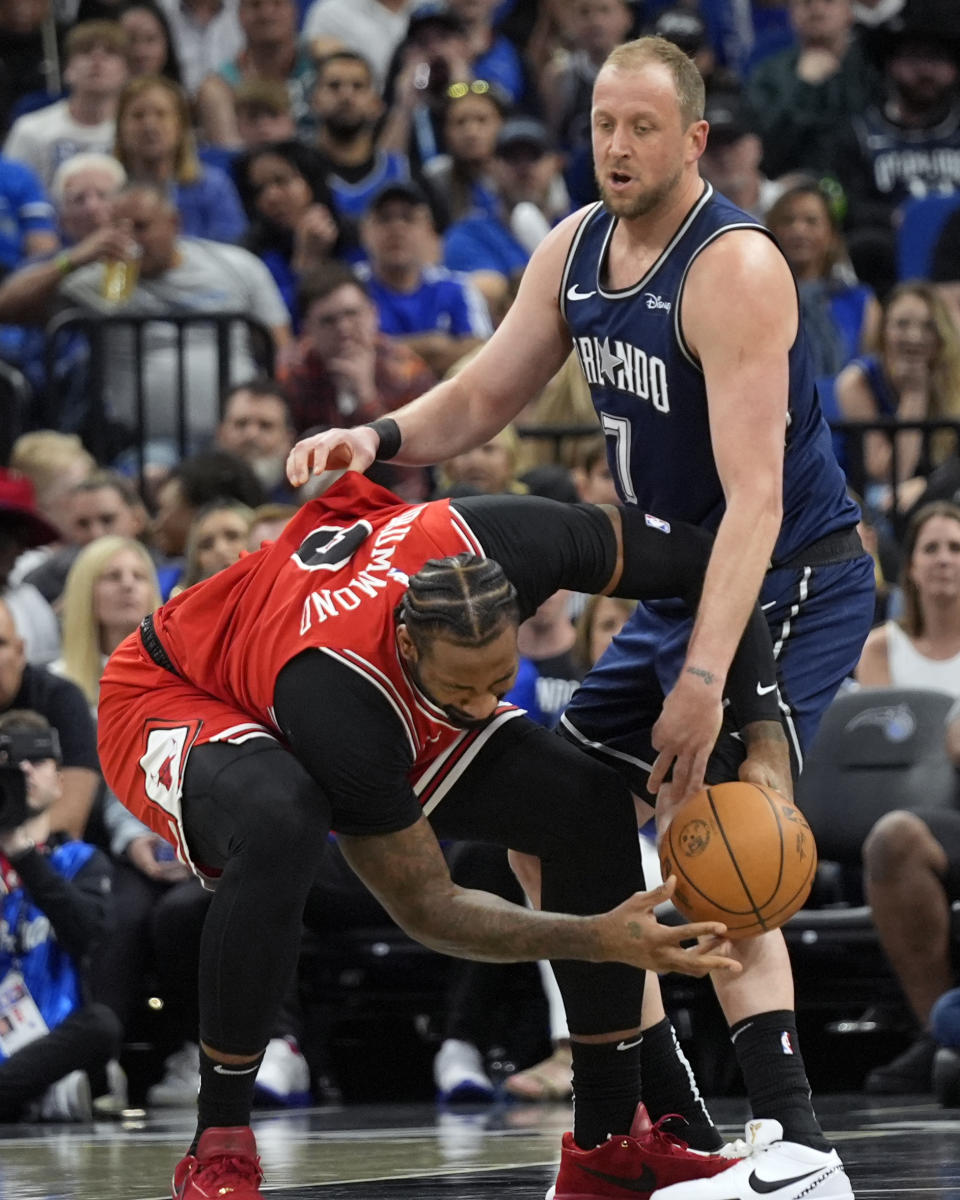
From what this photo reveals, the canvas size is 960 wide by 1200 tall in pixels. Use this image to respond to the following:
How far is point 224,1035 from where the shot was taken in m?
3.80

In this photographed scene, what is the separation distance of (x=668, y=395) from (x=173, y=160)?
21.0ft

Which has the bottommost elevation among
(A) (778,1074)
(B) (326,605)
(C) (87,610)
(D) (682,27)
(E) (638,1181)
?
(E) (638,1181)

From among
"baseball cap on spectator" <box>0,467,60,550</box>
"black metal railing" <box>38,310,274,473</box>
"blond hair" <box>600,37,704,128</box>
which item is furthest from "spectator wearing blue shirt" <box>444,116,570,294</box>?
"blond hair" <box>600,37,704,128</box>

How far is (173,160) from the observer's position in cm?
1011

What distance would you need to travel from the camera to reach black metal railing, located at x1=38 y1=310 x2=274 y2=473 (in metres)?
9.08

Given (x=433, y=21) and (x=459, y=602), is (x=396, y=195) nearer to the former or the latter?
(x=433, y=21)

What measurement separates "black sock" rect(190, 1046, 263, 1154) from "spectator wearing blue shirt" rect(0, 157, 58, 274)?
6830mm

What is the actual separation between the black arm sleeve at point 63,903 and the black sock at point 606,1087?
264 centimetres

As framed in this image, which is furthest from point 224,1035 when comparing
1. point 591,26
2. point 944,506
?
point 591,26

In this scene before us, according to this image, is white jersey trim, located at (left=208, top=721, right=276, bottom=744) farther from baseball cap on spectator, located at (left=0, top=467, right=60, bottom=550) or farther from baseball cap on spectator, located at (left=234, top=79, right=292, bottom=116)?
baseball cap on spectator, located at (left=234, top=79, right=292, bottom=116)

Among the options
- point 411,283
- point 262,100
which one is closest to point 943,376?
point 411,283

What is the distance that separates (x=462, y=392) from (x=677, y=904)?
128cm

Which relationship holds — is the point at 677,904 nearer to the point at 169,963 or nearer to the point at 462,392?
the point at 462,392

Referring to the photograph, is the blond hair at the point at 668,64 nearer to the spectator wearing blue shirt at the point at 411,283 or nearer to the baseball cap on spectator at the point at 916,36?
the spectator wearing blue shirt at the point at 411,283
